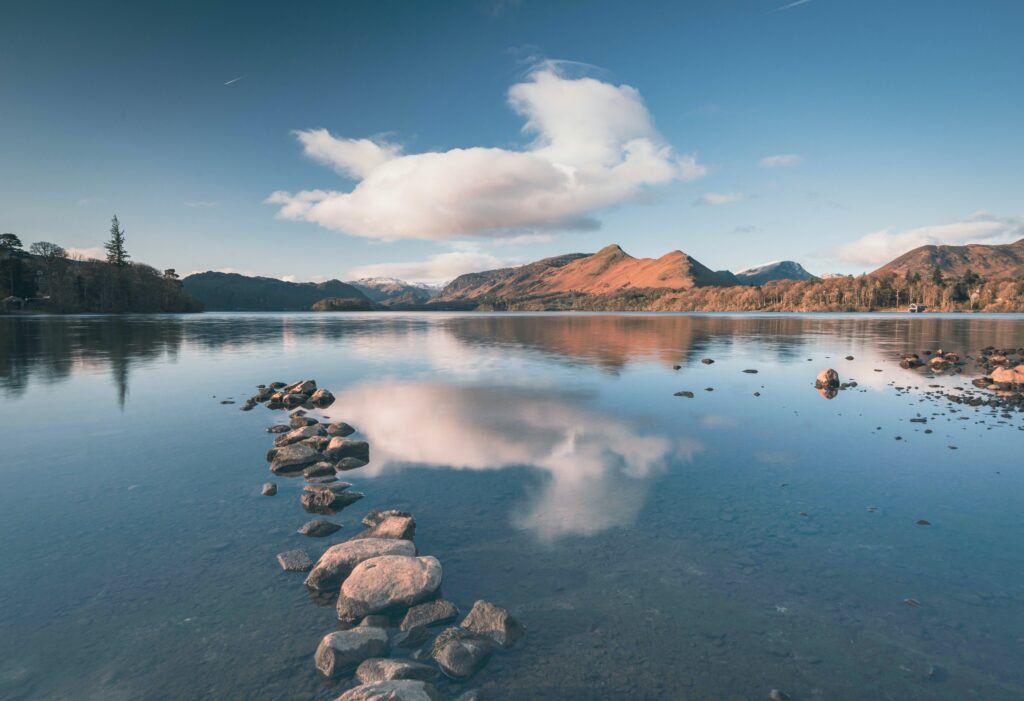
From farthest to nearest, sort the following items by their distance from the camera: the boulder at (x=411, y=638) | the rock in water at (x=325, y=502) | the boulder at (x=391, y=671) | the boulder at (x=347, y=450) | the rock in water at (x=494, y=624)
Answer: the boulder at (x=347, y=450) → the rock in water at (x=325, y=502) → the boulder at (x=411, y=638) → the rock in water at (x=494, y=624) → the boulder at (x=391, y=671)

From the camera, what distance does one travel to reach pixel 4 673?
8570mm

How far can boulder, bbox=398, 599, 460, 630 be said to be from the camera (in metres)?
10.0

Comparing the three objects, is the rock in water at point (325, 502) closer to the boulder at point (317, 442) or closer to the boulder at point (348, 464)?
the boulder at point (348, 464)

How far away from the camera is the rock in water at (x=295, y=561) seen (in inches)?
478

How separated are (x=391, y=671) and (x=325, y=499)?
8.91 m

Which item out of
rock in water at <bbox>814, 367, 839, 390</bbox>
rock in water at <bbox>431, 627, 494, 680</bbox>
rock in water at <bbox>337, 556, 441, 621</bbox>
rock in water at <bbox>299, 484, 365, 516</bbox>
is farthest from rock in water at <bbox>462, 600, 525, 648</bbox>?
rock in water at <bbox>814, 367, 839, 390</bbox>

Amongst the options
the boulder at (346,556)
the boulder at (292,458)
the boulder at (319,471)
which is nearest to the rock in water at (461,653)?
the boulder at (346,556)

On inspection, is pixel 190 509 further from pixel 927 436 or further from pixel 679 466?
pixel 927 436

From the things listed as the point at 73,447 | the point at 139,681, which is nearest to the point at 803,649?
the point at 139,681

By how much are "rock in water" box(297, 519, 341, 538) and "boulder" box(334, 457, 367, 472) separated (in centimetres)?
578

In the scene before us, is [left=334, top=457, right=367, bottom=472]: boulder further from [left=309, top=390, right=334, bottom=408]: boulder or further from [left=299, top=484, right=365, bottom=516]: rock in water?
[left=309, top=390, right=334, bottom=408]: boulder

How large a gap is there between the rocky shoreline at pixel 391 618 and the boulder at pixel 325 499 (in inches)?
1.6

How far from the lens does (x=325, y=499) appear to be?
1612 centimetres

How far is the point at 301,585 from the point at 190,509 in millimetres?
7284
